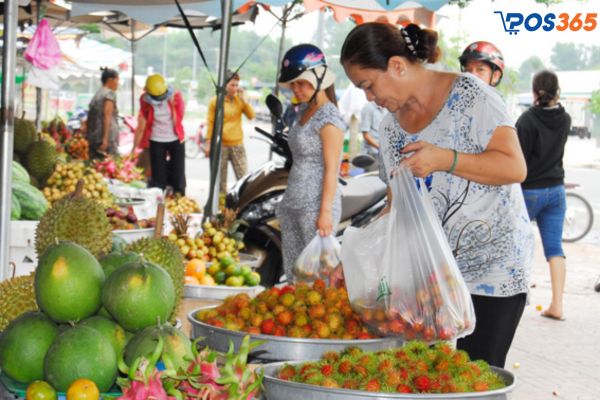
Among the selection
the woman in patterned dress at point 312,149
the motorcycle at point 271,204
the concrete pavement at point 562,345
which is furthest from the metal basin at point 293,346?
the motorcycle at point 271,204

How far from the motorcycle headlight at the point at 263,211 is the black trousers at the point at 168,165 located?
13.2 feet

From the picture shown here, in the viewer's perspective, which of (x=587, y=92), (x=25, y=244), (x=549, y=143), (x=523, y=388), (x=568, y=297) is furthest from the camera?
(x=587, y=92)

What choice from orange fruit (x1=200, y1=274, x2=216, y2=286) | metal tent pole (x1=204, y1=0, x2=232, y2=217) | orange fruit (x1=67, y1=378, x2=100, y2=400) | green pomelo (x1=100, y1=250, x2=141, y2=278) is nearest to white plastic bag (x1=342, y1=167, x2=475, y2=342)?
green pomelo (x1=100, y1=250, x2=141, y2=278)

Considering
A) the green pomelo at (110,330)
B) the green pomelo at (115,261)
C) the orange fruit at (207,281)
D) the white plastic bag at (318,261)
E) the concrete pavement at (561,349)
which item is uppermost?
the green pomelo at (115,261)

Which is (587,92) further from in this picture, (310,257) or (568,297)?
(310,257)

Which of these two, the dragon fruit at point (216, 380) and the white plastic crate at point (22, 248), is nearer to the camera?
the dragon fruit at point (216, 380)

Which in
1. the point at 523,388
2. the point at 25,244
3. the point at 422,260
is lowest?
the point at 523,388

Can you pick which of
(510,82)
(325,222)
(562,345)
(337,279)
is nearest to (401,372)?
(337,279)

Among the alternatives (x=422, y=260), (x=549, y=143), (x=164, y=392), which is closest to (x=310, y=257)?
(x=422, y=260)

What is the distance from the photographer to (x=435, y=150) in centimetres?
271

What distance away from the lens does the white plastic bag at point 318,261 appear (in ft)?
14.0

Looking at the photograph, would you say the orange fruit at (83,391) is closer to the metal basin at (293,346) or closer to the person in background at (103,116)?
the metal basin at (293,346)

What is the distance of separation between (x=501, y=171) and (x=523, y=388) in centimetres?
320

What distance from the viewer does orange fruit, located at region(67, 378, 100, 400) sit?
185 centimetres
